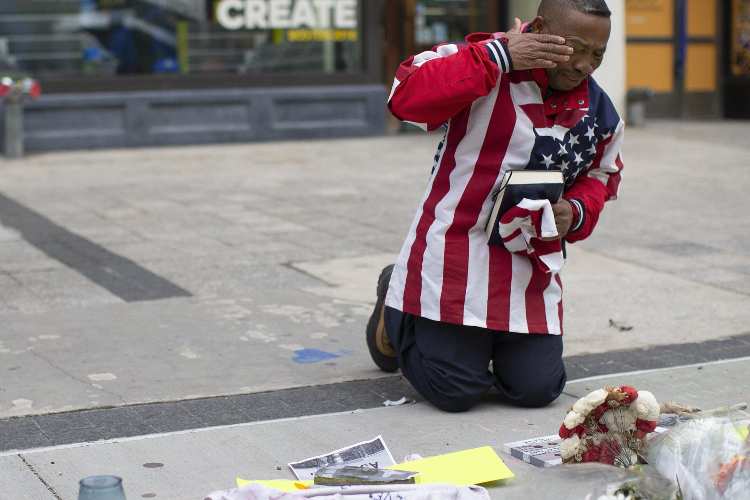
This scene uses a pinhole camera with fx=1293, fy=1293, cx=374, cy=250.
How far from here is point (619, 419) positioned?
3.78m

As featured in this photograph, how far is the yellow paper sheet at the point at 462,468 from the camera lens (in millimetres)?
3670

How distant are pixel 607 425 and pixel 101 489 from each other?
1592mm

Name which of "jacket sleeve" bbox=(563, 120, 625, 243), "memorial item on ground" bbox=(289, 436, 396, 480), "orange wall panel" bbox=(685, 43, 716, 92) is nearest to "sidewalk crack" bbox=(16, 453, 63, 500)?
"memorial item on ground" bbox=(289, 436, 396, 480)

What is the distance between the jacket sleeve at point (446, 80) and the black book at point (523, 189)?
29cm

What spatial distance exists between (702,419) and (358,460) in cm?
102

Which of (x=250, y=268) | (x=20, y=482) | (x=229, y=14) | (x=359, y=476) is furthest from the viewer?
(x=229, y=14)

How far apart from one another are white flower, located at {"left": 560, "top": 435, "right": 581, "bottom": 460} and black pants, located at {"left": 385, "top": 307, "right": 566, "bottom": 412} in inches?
26.9

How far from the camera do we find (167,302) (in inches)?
244

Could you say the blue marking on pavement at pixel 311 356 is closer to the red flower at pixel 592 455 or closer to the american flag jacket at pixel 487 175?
the american flag jacket at pixel 487 175

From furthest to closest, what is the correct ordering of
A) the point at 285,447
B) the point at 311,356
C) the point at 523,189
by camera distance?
1. the point at 311,356
2. the point at 523,189
3. the point at 285,447

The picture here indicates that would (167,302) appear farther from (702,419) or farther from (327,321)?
→ (702,419)

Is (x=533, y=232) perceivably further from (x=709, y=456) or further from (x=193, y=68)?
(x=193, y=68)

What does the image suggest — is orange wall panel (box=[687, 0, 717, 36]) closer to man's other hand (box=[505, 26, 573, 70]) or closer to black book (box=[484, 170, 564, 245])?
black book (box=[484, 170, 564, 245])

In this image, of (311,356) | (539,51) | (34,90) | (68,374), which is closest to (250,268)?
(311,356)
